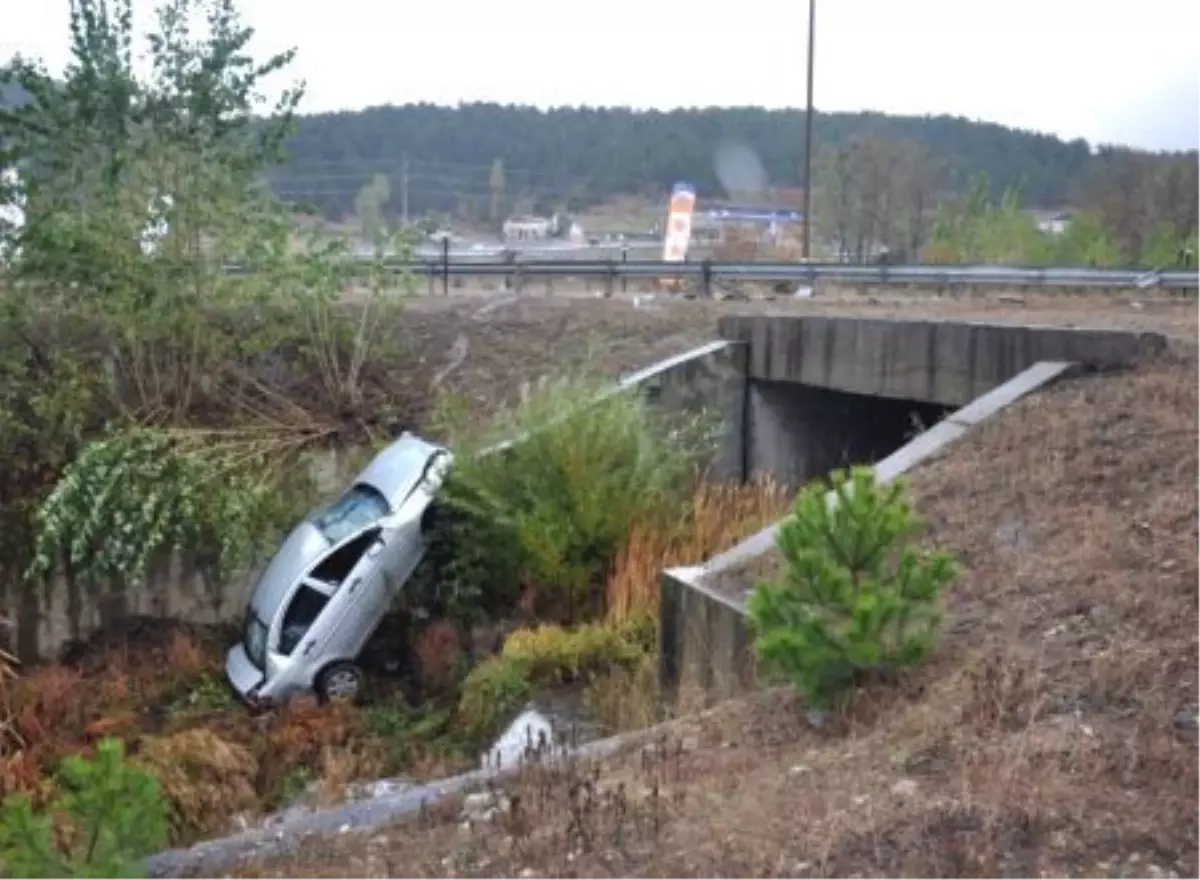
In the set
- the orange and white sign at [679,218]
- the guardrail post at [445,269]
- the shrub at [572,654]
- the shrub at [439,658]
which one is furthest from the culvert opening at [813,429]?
the orange and white sign at [679,218]

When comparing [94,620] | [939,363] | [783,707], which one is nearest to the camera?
[783,707]

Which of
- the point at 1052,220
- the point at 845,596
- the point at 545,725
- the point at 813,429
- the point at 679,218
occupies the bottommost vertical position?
the point at 545,725

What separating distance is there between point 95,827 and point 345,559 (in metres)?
7.45

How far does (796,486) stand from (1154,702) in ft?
31.1

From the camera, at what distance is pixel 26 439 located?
558 inches

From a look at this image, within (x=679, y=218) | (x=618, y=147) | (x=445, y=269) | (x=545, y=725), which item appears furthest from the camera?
(x=618, y=147)

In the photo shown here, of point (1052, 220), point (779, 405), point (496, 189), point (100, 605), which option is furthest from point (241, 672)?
point (496, 189)

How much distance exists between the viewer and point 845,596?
556cm

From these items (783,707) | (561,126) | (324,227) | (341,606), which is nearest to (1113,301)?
(324,227)

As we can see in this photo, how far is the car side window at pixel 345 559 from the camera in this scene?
11.9 meters

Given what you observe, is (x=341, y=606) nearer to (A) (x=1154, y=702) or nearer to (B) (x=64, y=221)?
(B) (x=64, y=221)

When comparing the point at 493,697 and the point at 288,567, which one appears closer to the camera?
the point at 493,697

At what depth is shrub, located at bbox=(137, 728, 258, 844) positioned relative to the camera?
8961 millimetres

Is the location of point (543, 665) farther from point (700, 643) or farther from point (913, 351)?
point (913, 351)
